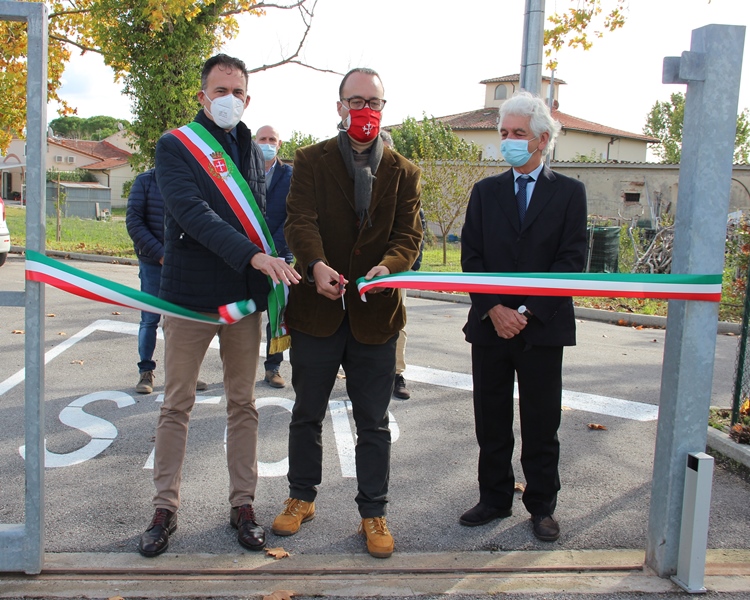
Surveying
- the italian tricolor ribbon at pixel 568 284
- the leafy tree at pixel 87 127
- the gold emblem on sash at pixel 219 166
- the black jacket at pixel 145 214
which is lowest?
the italian tricolor ribbon at pixel 568 284

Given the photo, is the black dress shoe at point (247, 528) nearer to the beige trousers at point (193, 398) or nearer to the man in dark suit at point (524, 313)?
the beige trousers at point (193, 398)

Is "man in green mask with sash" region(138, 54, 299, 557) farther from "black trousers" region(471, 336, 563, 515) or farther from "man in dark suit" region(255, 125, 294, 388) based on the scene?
A: "man in dark suit" region(255, 125, 294, 388)

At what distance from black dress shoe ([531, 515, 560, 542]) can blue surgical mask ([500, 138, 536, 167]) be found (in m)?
1.82

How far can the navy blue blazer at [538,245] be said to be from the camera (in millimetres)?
3520

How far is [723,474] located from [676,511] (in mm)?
1694

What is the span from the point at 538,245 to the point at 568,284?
472mm

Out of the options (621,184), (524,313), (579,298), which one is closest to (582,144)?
(621,184)

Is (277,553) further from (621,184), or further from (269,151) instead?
(621,184)

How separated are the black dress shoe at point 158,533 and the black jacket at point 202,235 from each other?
101 centimetres

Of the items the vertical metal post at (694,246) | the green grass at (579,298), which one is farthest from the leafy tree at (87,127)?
the vertical metal post at (694,246)

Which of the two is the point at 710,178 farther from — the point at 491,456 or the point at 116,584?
the point at 116,584

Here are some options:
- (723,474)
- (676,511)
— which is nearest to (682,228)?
(676,511)

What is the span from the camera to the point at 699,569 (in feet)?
9.97

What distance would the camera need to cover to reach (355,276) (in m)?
3.47
